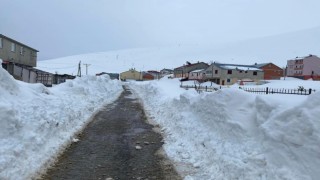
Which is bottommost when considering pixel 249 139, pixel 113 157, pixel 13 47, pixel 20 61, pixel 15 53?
pixel 113 157

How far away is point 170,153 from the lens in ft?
33.1

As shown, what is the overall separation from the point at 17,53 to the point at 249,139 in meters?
47.3

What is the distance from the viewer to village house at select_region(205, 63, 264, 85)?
8307 cm

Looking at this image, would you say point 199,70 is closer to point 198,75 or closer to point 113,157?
point 198,75

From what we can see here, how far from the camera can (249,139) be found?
793 centimetres

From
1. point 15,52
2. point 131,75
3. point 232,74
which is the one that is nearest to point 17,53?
point 15,52

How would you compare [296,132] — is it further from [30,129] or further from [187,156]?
[30,129]

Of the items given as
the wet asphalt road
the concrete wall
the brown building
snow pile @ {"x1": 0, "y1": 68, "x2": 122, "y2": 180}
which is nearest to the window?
the concrete wall

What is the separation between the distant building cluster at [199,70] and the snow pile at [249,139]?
24.9 m

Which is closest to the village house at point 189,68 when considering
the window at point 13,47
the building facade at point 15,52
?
the building facade at point 15,52

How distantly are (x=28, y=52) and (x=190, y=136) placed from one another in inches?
1900

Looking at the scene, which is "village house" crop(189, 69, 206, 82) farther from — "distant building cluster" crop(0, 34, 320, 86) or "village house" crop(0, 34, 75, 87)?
"village house" crop(0, 34, 75, 87)

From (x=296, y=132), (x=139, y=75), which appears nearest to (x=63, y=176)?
(x=296, y=132)

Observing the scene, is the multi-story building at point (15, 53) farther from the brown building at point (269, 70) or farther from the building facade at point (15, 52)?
the brown building at point (269, 70)
